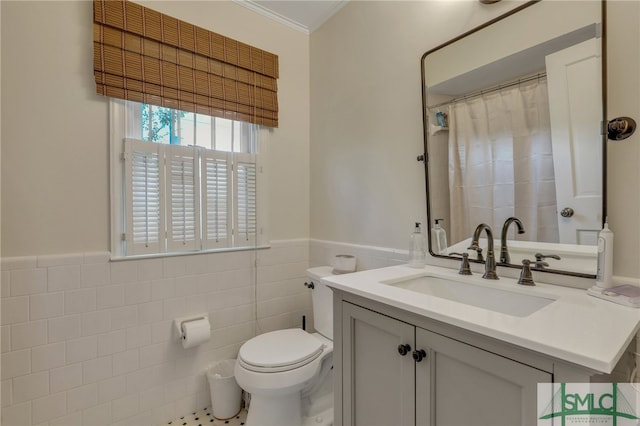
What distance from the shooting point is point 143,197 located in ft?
5.45

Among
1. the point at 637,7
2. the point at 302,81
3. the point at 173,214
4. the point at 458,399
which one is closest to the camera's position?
the point at 458,399

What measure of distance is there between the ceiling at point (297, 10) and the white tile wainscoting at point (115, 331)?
170 centimetres

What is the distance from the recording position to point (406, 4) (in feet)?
5.23

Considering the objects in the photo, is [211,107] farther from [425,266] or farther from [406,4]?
[425,266]

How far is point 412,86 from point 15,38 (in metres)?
1.93

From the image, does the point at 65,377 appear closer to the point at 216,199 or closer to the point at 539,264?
the point at 216,199

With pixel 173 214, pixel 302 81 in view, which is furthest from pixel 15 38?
pixel 302 81

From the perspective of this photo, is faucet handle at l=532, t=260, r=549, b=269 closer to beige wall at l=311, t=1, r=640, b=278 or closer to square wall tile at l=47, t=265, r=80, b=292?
beige wall at l=311, t=1, r=640, b=278

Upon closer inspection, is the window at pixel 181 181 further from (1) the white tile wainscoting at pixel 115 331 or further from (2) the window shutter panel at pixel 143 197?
(1) the white tile wainscoting at pixel 115 331

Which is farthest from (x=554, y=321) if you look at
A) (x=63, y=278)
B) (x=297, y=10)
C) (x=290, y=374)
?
(x=297, y=10)

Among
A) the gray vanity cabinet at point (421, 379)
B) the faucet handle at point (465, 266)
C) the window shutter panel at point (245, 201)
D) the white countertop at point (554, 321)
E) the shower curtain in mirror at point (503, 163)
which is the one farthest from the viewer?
the window shutter panel at point (245, 201)

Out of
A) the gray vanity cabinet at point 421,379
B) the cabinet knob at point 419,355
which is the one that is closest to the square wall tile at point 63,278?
the gray vanity cabinet at point 421,379

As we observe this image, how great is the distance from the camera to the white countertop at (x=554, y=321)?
0.60 m

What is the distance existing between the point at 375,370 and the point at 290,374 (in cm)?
59
